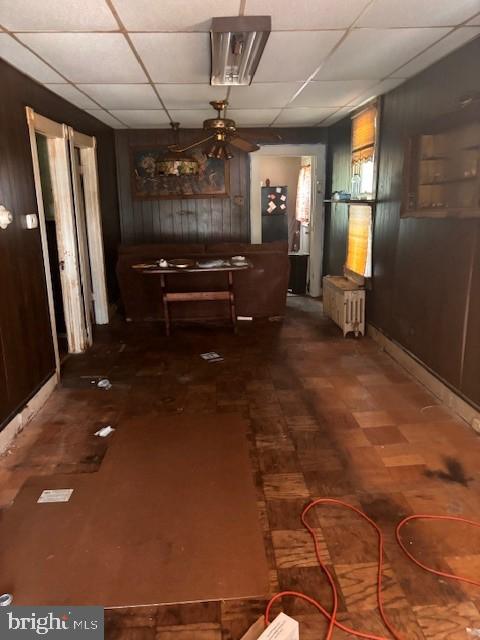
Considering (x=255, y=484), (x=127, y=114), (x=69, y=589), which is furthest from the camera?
(x=127, y=114)

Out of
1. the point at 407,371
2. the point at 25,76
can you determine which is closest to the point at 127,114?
the point at 25,76

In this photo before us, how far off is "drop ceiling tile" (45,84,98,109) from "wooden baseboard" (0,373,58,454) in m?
2.39

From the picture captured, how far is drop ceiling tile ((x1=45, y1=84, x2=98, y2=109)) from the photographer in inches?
149

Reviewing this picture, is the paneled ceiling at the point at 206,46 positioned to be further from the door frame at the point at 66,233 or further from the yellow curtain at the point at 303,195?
the yellow curtain at the point at 303,195

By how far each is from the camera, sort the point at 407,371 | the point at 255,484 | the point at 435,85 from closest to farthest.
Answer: the point at 255,484, the point at 435,85, the point at 407,371

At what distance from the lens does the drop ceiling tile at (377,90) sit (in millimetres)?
3852

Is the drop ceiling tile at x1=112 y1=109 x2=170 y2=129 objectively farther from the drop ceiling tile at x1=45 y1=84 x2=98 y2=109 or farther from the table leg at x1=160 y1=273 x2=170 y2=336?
the table leg at x1=160 y1=273 x2=170 y2=336

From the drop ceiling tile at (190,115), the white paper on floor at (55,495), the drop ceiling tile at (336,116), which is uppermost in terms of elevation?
the drop ceiling tile at (336,116)

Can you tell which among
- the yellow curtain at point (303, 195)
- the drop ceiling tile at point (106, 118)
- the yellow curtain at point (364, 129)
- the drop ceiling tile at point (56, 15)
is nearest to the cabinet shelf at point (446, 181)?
the yellow curtain at point (364, 129)

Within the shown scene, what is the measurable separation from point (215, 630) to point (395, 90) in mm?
4286

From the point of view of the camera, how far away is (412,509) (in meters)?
2.25

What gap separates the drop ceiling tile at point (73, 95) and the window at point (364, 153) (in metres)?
2.81

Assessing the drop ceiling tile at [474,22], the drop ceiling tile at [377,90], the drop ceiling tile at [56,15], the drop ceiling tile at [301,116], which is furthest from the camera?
the drop ceiling tile at [301,116]

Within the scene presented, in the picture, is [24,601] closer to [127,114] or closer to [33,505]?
[33,505]
